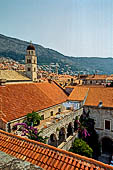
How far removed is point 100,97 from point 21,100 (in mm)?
14056

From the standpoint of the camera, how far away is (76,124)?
74.7ft

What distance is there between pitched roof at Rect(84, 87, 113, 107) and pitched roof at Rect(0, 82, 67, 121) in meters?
5.92

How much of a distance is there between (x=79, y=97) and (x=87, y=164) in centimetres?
2117

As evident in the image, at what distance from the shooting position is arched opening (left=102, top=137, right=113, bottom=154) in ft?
74.3

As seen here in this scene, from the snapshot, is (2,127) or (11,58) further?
(11,58)

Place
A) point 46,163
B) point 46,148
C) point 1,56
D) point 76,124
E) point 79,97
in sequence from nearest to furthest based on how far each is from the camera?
point 46,163
point 46,148
point 76,124
point 79,97
point 1,56

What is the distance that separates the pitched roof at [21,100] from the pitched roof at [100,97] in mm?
5924

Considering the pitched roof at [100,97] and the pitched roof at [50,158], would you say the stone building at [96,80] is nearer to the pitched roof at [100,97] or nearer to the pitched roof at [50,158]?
the pitched roof at [100,97]

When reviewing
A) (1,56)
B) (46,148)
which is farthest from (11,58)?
(46,148)

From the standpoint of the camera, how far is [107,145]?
23.0m

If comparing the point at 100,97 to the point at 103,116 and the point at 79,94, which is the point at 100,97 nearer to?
the point at 103,116

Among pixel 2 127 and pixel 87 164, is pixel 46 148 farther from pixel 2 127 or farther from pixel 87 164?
pixel 2 127

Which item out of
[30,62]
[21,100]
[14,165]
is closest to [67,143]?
[21,100]

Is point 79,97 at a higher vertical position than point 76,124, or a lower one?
higher
